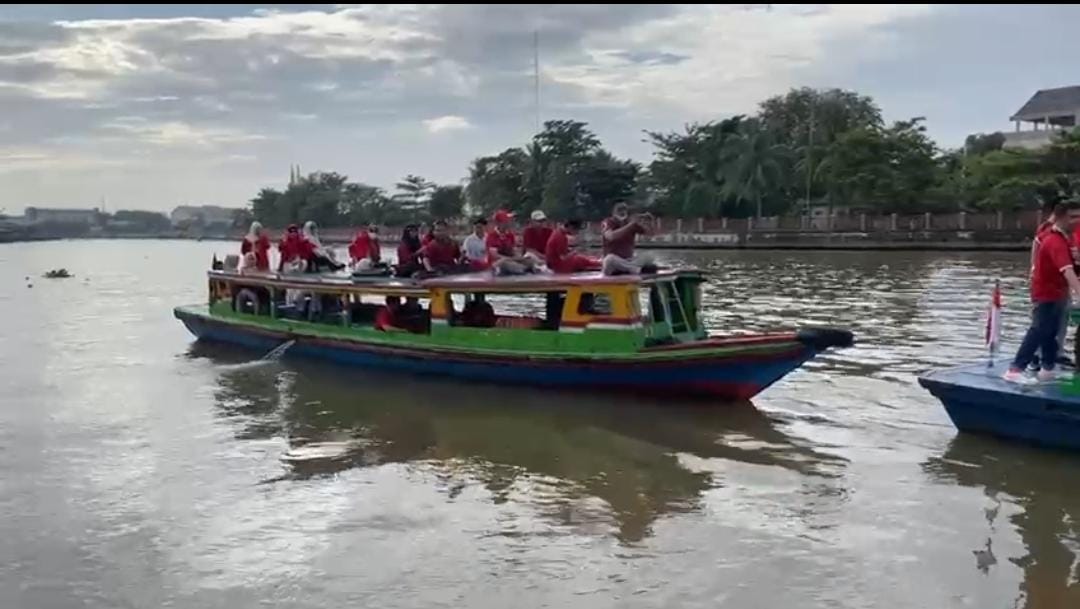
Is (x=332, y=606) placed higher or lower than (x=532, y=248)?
lower

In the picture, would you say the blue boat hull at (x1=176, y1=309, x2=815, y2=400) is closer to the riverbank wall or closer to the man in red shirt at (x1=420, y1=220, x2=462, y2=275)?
the man in red shirt at (x1=420, y1=220, x2=462, y2=275)

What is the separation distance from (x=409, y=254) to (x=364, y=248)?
1.27 metres

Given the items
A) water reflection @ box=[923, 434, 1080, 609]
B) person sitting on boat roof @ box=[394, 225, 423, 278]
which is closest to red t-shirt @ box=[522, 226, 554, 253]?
person sitting on boat roof @ box=[394, 225, 423, 278]

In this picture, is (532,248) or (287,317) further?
(287,317)

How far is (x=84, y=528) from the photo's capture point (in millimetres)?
8555

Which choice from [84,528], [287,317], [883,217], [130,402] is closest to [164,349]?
[287,317]

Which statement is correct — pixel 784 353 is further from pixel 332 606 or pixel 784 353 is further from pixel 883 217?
pixel 883 217

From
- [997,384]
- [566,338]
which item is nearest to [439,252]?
[566,338]

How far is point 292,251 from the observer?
61.3 ft

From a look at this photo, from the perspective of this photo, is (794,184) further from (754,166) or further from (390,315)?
(390,315)

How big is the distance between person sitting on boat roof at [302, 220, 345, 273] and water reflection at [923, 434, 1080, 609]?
38.6ft

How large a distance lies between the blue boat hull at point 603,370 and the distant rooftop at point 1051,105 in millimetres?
68680

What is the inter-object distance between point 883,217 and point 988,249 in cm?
784

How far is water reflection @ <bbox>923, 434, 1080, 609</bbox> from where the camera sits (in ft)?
22.7
